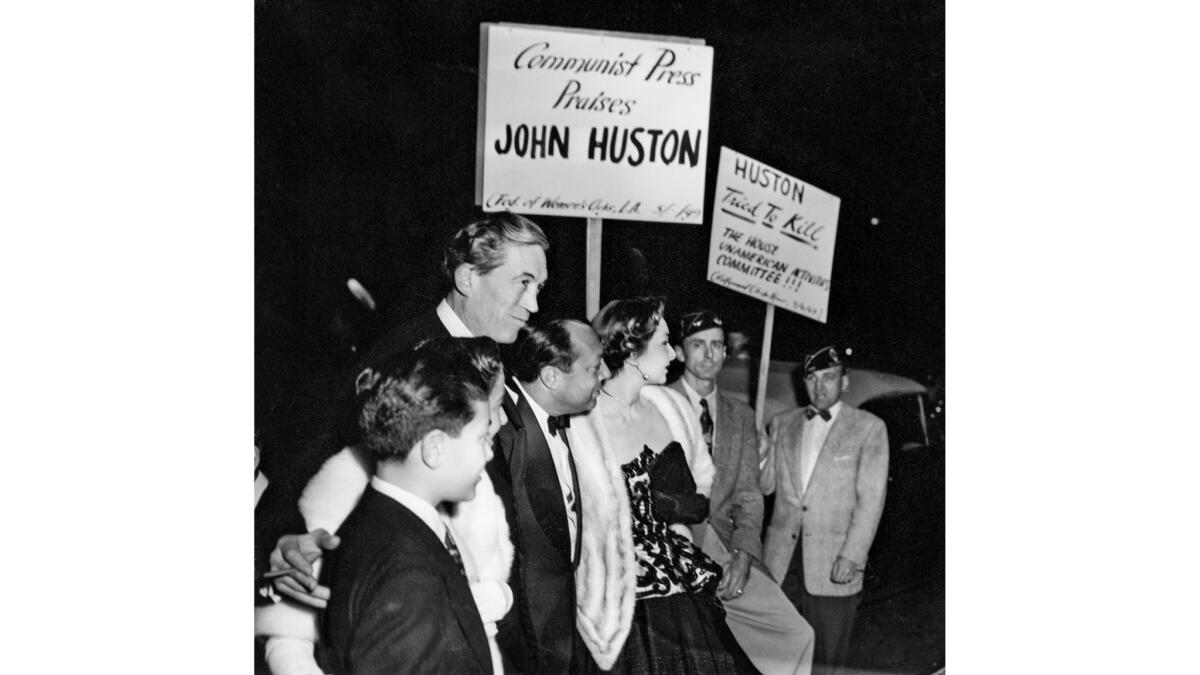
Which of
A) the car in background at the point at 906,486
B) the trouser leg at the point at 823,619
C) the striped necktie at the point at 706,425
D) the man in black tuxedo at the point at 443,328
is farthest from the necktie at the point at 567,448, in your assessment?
the car in background at the point at 906,486

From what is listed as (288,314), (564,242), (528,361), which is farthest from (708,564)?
(288,314)

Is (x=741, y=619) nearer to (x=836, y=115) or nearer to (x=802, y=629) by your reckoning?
(x=802, y=629)

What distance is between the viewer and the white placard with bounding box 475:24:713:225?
2693 millimetres

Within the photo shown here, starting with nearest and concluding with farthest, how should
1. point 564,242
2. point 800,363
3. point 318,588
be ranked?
1. point 318,588
2. point 564,242
3. point 800,363

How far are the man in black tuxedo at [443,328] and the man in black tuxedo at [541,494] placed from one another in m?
0.10

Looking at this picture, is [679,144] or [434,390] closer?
[434,390]

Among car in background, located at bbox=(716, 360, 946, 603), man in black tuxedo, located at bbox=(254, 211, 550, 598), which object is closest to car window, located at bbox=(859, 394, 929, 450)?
car in background, located at bbox=(716, 360, 946, 603)

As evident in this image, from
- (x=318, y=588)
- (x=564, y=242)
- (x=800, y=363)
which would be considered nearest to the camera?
(x=318, y=588)

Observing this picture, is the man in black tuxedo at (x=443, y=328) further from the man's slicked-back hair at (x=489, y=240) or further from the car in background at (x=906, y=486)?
the car in background at (x=906, y=486)

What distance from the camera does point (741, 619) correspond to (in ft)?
9.25

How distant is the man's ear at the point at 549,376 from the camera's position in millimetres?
2686

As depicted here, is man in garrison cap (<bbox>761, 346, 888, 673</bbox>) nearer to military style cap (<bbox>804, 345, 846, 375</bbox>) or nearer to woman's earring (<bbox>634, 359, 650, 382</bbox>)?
military style cap (<bbox>804, 345, 846, 375</bbox>)

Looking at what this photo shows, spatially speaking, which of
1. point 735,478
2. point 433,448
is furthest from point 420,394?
point 735,478

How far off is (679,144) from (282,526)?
1.21 meters
